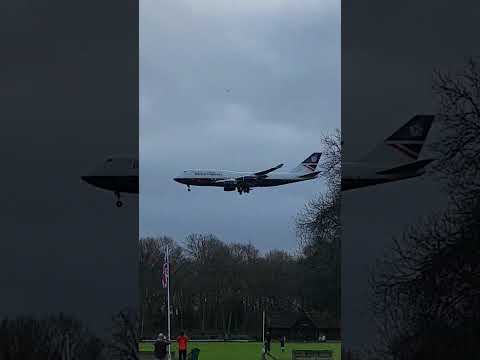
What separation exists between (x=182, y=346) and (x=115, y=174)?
2.71 meters

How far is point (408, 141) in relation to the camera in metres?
12.3

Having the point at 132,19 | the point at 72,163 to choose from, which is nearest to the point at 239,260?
the point at 72,163

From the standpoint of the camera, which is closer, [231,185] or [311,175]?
[231,185]

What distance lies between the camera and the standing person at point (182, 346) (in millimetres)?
13477

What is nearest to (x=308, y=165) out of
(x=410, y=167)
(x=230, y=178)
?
(x=230, y=178)

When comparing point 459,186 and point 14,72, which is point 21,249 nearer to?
point 14,72

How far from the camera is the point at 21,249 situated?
12.3m

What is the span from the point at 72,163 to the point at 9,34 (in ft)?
5.98

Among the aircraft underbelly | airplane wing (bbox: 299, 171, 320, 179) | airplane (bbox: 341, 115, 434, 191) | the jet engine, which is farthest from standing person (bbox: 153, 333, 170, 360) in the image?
airplane (bbox: 341, 115, 434, 191)

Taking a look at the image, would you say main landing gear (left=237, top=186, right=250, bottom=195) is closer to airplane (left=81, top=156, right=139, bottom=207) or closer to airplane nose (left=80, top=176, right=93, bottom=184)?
airplane (left=81, top=156, right=139, bottom=207)

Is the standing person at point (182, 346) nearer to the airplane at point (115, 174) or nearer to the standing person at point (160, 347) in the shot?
the standing person at point (160, 347)

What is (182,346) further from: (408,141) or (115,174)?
(408,141)

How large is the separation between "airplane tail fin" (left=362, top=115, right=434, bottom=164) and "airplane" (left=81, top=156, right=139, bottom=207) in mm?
3074

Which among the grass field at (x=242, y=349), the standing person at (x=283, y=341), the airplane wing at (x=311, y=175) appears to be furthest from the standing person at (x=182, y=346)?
the airplane wing at (x=311, y=175)
